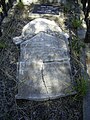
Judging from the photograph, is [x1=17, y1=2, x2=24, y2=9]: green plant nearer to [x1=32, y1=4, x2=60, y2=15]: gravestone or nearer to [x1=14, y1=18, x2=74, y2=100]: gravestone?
[x1=32, y1=4, x2=60, y2=15]: gravestone

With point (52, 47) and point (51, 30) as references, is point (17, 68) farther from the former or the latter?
point (51, 30)

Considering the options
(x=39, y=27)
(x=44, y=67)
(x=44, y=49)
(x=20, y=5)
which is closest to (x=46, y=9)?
(x=20, y=5)

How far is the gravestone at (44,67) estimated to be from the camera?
3.91m

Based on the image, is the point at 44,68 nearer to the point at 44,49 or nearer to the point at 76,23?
the point at 44,49

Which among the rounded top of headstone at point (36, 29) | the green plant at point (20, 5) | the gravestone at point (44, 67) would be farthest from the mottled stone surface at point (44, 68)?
the green plant at point (20, 5)

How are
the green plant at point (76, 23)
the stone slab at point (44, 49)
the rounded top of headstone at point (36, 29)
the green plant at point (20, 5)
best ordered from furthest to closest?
the green plant at point (20, 5) < the green plant at point (76, 23) < the rounded top of headstone at point (36, 29) < the stone slab at point (44, 49)

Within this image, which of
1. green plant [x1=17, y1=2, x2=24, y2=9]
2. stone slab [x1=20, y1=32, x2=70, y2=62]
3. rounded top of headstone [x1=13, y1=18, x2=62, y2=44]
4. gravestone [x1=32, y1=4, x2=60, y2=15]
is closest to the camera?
stone slab [x1=20, y1=32, x2=70, y2=62]

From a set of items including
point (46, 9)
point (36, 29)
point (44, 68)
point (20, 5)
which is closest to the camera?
point (44, 68)

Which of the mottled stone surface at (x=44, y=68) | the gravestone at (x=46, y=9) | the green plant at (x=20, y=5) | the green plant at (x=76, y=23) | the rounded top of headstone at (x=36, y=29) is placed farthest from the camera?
the green plant at (x=20, y=5)

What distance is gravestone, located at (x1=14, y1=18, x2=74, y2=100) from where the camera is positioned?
12.8ft

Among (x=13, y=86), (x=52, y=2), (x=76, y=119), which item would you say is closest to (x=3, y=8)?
(x=52, y=2)

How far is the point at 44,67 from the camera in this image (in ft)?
14.0

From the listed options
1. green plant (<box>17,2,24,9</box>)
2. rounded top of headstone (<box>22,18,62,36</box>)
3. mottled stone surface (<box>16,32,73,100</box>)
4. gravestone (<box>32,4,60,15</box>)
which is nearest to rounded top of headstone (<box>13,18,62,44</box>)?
rounded top of headstone (<box>22,18,62,36</box>)

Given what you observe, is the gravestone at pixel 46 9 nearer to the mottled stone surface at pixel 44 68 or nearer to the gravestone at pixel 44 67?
the gravestone at pixel 44 67
